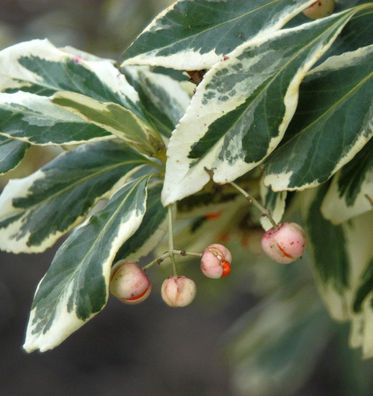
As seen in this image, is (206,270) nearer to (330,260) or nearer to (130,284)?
(130,284)

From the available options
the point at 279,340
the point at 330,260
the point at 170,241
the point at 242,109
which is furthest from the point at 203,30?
the point at 279,340

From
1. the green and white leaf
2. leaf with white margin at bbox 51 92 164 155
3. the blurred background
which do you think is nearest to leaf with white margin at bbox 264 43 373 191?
leaf with white margin at bbox 51 92 164 155

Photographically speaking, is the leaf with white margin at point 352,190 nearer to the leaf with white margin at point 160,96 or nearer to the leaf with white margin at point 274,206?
the leaf with white margin at point 274,206

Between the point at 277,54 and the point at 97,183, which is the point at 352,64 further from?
the point at 97,183

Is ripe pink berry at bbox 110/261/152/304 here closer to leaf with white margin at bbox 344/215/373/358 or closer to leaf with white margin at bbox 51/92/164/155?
leaf with white margin at bbox 51/92/164/155

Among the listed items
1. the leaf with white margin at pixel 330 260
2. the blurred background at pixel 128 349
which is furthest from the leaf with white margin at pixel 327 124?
the blurred background at pixel 128 349
